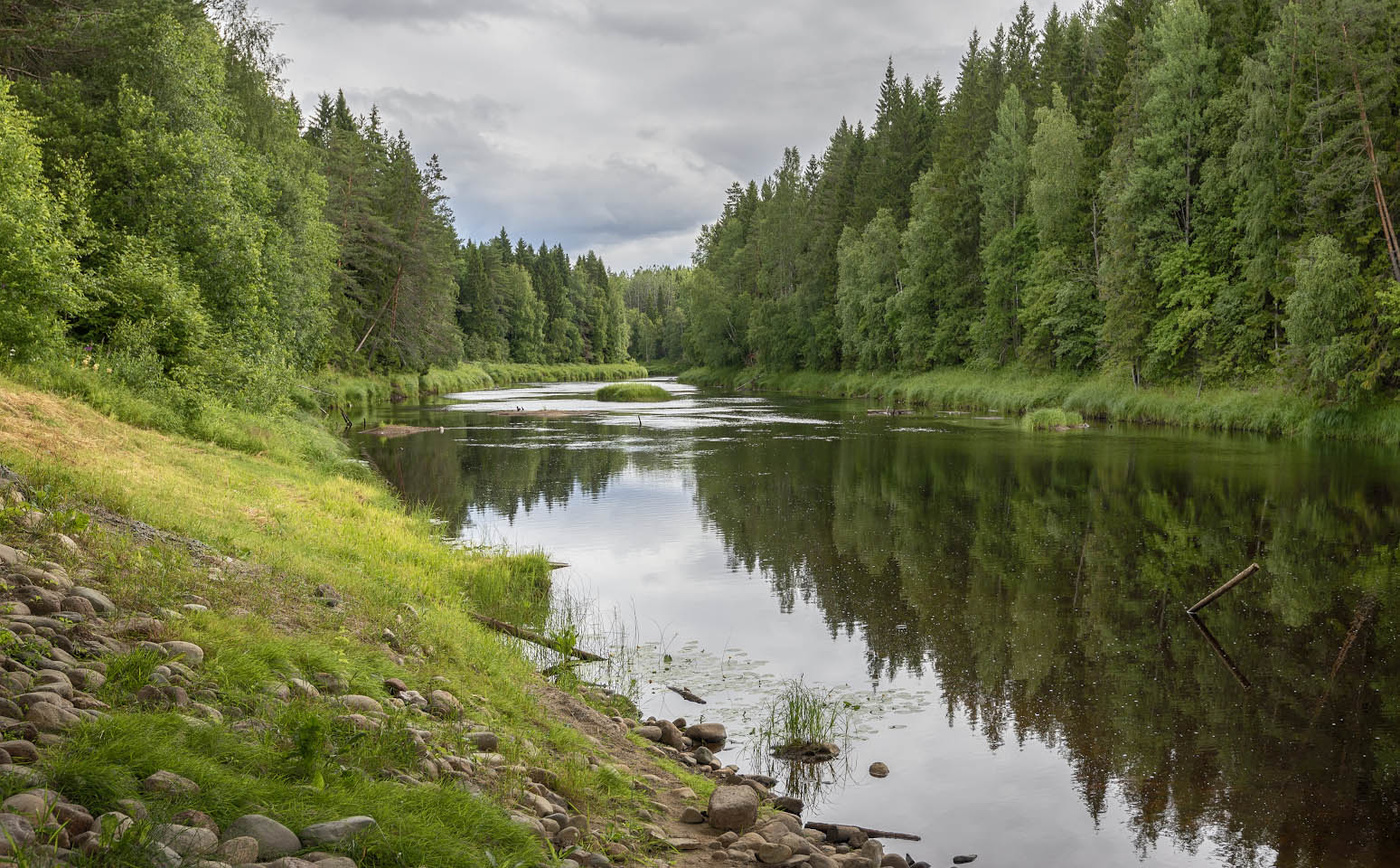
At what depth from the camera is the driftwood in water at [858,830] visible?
24.0 feet

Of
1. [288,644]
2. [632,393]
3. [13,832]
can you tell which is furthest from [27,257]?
[632,393]

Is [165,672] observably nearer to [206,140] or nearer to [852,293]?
[206,140]

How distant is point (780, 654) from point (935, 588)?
4239 millimetres

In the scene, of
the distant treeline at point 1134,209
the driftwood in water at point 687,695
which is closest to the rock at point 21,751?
the driftwood in water at point 687,695

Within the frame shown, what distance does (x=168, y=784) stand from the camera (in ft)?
14.5

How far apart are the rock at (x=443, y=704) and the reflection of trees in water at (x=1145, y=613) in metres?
5.50

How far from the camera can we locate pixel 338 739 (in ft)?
18.7

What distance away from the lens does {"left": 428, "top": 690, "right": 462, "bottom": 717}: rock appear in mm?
7203

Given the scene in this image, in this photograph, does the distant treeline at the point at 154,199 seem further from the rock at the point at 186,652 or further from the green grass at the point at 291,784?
the green grass at the point at 291,784

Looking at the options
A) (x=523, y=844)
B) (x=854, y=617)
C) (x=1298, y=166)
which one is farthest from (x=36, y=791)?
(x=1298, y=166)

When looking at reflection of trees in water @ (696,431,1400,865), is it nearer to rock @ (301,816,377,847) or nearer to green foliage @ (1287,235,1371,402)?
green foliage @ (1287,235,1371,402)

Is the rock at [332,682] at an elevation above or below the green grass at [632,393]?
below

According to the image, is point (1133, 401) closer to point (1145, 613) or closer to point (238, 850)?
point (1145, 613)

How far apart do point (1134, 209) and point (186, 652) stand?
1879 inches
